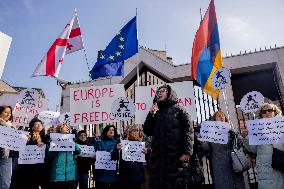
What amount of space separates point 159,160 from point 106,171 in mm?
2462

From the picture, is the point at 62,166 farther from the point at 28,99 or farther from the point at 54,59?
the point at 54,59

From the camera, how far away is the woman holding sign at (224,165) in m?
5.36

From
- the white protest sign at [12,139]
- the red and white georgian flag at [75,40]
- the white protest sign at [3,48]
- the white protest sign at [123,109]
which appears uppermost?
the red and white georgian flag at [75,40]

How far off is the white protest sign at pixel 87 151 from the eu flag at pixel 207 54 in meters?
2.71

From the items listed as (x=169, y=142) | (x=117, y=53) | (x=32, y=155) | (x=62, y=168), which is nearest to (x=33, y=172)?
(x=32, y=155)

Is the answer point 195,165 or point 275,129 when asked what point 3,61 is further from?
point 275,129

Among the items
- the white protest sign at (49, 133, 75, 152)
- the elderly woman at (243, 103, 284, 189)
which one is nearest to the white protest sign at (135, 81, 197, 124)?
the white protest sign at (49, 133, 75, 152)

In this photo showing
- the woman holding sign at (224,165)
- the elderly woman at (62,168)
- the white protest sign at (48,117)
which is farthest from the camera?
the white protest sign at (48,117)

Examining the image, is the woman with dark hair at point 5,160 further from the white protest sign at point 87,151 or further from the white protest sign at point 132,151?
the white protest sign at point 132,151

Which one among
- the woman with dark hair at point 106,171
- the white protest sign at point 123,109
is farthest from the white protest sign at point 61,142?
the white protest sign at point 123,109

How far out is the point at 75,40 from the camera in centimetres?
918

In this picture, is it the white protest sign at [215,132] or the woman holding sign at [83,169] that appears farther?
the woman holding sign at [83,169]

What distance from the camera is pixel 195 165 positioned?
17.3ft

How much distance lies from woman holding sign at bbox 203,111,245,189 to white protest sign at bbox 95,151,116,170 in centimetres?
195
